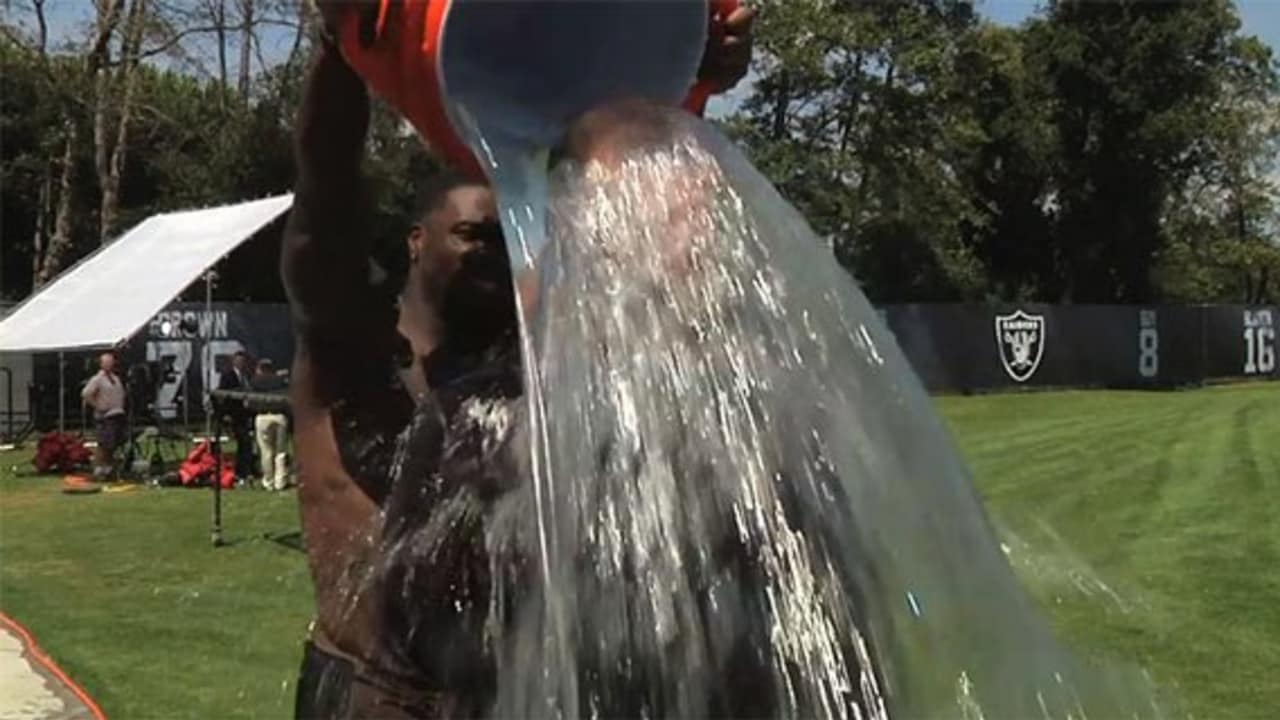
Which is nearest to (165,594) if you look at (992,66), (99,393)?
(99,393)

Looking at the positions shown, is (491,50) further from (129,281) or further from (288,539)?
(129,281)

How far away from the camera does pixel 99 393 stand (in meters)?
19.6

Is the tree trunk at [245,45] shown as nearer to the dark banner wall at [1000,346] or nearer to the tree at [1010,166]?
the dark banner wall at [1000,346]

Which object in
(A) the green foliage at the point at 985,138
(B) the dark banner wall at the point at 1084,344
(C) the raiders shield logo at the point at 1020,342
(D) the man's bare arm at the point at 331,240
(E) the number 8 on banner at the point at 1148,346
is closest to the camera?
(D) the man's bare arm at the point at 331,240

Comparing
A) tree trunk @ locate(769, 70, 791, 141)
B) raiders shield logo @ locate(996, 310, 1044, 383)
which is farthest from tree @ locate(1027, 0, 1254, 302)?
raiders shield logo @ locate(996, 310, 1044, 383)

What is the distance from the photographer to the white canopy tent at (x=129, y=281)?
14.6 m

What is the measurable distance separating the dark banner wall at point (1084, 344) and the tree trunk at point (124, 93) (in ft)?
46.3

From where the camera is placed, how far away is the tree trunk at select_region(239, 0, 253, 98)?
32.3 m

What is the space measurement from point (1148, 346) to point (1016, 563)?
38.7 m

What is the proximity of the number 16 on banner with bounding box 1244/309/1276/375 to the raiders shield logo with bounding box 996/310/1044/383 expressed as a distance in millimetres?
8589

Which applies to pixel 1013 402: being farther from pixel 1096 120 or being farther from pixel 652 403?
pixel 652 403

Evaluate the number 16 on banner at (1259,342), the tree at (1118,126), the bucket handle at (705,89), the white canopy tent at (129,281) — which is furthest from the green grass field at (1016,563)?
the tree at (1118,126)

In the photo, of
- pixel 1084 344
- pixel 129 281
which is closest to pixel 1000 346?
pixel 1084 344

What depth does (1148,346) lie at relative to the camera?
4000 centimetres
